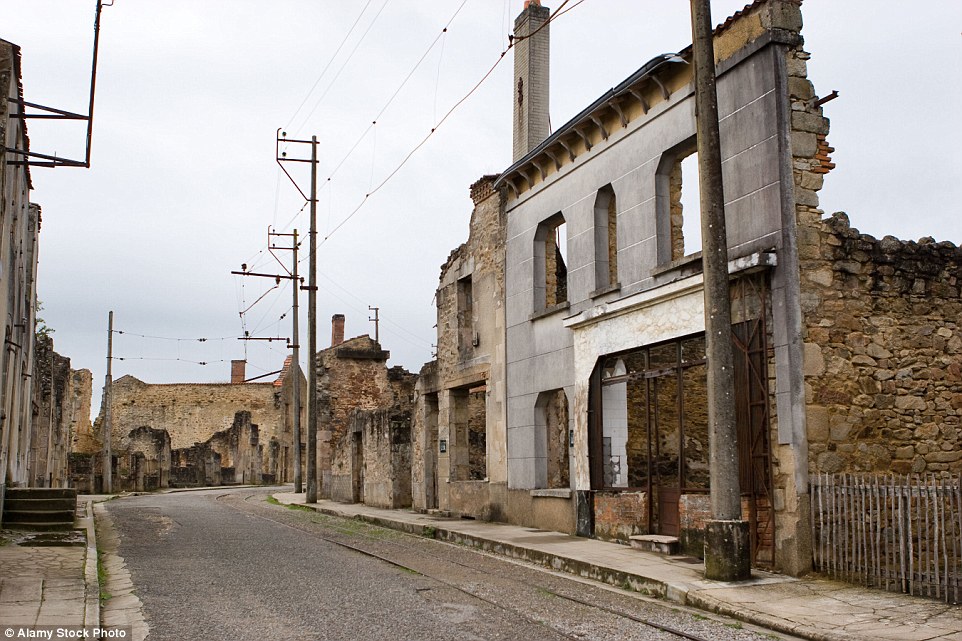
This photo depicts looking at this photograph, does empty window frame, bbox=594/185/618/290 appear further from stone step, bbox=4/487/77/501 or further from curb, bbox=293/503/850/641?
stone step, bbox=4/487/77/501

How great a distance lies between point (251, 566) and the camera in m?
11.7

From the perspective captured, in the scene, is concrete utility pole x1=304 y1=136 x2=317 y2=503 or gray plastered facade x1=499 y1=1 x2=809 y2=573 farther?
concrete utility pole x1=304 y1=136 x2=317 y2=503

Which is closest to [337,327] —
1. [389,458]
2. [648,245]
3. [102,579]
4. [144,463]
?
[144,463]

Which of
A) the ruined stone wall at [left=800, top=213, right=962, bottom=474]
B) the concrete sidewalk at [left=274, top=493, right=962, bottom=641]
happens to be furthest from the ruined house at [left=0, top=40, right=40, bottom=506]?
the ruined stone wall at [left=800, top=213, right=962, bottom=474]

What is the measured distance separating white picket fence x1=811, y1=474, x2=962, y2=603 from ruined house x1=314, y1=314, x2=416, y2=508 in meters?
14.6

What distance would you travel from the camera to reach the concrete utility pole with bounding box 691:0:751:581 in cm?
1017

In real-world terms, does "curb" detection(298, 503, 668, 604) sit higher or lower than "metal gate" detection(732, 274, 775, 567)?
lower

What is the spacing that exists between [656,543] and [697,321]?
3.12 metres

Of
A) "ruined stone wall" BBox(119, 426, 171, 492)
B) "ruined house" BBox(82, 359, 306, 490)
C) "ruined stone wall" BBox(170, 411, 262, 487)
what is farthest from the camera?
"ruined stone wall" BBox(170, 411, 262, 487)

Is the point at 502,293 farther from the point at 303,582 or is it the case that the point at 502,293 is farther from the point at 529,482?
the point at 303,582

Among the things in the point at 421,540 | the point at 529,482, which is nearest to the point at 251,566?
the point at 421,540

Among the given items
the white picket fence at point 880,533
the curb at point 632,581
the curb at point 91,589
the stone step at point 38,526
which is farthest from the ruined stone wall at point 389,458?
the white picket fence at point 880,533

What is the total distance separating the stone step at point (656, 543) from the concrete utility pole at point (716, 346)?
236 centimetres

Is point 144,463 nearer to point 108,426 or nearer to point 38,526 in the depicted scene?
point 108,426
